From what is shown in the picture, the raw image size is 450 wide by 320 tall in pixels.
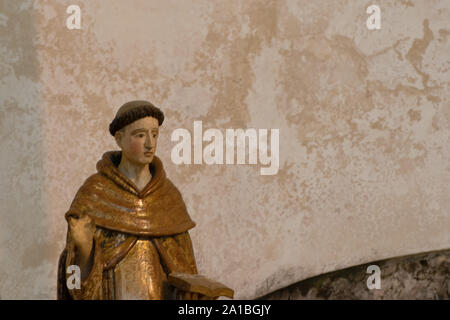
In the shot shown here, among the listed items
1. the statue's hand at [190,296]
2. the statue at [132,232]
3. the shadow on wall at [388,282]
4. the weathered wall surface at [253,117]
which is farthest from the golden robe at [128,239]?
the shadow on wall at [388,282]

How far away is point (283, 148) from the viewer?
746 cm

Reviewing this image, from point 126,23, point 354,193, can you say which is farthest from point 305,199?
point 126,23

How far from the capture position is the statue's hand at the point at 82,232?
4852 mm

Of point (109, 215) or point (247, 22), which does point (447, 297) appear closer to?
point (247, 22)

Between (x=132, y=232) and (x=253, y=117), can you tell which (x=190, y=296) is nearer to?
(x=132, y=232)

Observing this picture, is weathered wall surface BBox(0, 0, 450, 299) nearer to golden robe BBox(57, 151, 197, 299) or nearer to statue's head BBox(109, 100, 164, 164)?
golden robe BBox(57, 151, 197, 299)

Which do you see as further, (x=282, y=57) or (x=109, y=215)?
(x=282, y=57)

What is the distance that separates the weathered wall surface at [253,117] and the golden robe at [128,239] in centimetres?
207

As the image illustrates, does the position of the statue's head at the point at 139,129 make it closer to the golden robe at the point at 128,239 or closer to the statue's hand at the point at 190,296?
the golden robe at the point at 128,239

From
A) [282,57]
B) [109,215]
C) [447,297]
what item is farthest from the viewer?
[282,57]

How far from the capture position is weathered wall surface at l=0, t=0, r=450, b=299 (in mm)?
7281

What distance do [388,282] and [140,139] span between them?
9.18ft

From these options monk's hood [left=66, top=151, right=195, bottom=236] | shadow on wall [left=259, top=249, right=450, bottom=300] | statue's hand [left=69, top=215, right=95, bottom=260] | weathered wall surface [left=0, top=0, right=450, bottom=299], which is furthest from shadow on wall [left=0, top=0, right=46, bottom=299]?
statue's hand [left=69, top=215, right=95, bottom=260]

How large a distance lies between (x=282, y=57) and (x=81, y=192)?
9.33 feet
